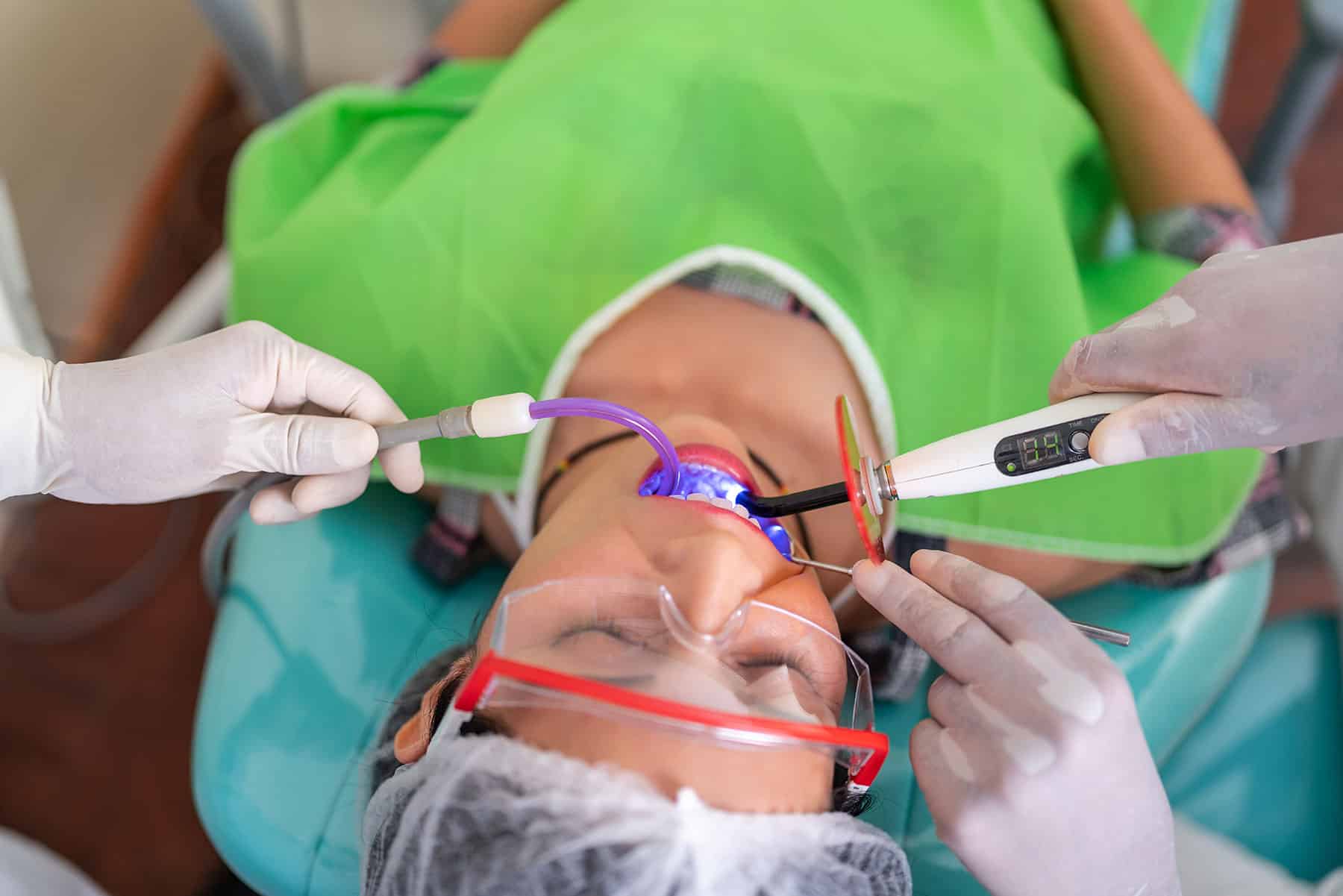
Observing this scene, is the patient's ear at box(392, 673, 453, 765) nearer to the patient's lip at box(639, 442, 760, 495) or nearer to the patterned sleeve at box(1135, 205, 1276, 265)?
the patient's lip at box(639, 442, 760, 495)

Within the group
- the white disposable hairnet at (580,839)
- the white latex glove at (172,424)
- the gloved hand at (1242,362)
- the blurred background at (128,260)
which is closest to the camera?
the white disposable hairnet at (580,839)

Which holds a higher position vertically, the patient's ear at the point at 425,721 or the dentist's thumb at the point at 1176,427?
the dentist's thumb at the point at 1176,427

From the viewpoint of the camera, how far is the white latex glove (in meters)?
0.90

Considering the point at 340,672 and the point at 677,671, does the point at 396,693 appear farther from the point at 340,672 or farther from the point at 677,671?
the point at 677,671

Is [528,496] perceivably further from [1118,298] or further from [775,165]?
[1118,298]

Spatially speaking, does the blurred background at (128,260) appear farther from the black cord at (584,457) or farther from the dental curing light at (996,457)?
the dental curing light at (996,457)

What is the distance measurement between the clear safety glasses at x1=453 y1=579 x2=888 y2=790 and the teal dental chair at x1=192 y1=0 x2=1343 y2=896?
0.82 feet

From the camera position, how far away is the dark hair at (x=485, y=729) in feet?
2.57

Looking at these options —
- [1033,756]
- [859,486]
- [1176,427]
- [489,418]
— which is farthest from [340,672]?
[1176,427]

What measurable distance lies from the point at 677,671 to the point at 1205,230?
35.7 inches

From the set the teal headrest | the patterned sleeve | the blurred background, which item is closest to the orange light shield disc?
the teal headrest

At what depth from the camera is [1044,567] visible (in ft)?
3.64

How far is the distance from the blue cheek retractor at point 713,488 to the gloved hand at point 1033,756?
13 centimetres

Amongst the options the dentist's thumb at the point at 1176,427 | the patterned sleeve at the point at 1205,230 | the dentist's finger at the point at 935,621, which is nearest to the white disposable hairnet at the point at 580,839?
the dentist's finger at the point at 935,621
